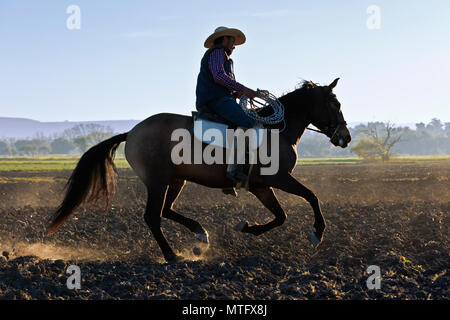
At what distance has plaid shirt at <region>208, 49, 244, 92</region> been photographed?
7031 mm

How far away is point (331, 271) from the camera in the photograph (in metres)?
6.34

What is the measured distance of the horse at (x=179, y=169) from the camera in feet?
23.2

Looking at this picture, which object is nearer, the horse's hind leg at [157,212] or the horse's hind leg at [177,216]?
the horse's hind leg at [157,212]

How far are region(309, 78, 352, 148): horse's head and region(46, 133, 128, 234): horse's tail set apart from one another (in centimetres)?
287

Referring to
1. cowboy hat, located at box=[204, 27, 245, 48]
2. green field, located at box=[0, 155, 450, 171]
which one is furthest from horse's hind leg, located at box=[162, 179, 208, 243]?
green field, located at box=[0, 155, 450, 171]

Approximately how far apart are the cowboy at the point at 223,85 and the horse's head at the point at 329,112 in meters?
0.99

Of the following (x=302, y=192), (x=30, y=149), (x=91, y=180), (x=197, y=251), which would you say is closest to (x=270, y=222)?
(x=302, y=192)

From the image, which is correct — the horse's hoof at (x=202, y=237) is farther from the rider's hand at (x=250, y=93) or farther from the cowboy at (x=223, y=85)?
the rider's hand at (x=250, y=93)

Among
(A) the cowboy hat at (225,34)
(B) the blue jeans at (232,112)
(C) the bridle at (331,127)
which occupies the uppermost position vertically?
(A) the cowboy hat at (225,34)

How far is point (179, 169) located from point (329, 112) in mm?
2365

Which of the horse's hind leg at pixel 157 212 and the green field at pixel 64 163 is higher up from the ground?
the horse's hind leg at pixel 157 212

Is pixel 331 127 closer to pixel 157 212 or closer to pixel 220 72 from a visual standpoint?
pixel 220 72

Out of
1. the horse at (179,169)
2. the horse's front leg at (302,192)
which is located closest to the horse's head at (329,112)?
the horse at (179,169)
